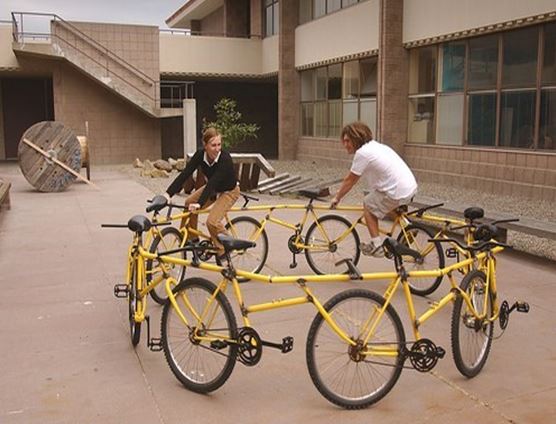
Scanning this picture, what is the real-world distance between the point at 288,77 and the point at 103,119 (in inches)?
287

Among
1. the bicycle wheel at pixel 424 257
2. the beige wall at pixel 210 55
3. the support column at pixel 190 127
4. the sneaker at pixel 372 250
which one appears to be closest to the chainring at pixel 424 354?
the bicycle wheel at pixel 424 257

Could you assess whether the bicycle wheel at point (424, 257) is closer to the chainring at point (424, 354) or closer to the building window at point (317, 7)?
the chainring at point (424, 354)

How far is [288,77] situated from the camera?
81.1ft

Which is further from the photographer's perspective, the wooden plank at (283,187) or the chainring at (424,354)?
the wooden plank at (283,187)

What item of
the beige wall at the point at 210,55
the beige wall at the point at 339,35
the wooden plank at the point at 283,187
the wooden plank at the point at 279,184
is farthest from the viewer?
the beige wall at the point at 210,55

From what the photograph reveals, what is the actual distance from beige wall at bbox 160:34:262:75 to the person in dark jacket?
20468mm

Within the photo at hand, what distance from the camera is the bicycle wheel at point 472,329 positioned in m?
4.08

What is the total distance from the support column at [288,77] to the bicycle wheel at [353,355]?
2134 cm

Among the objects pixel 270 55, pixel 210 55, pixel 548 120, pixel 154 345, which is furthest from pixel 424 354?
pixel 210 55

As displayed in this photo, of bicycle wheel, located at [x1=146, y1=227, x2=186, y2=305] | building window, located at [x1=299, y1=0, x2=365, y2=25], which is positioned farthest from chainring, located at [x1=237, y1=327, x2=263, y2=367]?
building window, located at [x1=299, y1=0, x2=365, y2=25]

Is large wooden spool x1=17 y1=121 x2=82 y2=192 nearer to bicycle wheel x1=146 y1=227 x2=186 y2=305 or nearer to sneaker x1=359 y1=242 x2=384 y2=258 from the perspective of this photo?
bicycle wheel x1=146 y1=227 x2=186 y2=305

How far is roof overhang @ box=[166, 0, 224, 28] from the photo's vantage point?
3180 centimetres

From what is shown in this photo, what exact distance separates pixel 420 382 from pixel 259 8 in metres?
25.1

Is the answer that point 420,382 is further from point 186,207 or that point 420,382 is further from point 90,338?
point 186,207
